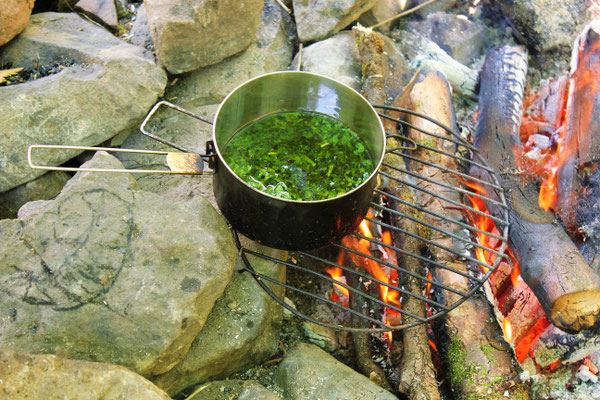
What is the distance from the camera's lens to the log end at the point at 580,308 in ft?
7.54

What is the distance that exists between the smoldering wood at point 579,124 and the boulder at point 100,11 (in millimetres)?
2898

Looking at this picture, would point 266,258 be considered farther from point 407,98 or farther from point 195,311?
point 407,98

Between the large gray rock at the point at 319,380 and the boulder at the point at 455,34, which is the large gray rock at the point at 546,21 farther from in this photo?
the large gray rock at the point at 319,380

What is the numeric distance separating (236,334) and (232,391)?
0.24 m

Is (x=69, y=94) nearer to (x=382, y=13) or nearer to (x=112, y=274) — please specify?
(x=112, y=274)

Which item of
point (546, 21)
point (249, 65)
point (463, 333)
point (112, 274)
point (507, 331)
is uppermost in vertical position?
point (546, 21)

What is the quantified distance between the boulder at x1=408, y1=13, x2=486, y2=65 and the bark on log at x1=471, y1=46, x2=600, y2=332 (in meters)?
0.40

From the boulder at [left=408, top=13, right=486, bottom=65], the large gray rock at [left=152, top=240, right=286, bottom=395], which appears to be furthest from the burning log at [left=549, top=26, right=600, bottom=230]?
the large gray rock at [left=152, top=240, right=286, bottom=395]

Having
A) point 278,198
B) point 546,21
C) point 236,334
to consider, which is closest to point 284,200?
point 278,198

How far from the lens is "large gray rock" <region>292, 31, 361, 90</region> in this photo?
3.39 meters

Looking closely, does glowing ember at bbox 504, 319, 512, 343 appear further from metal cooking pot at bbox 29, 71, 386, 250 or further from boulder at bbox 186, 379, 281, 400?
boulder at bbox 186, 379, 281, 400

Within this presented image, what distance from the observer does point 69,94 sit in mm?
2666

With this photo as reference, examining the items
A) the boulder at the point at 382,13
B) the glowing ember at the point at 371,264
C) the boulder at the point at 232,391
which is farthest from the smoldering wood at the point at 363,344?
the boulder at the point at 382,13

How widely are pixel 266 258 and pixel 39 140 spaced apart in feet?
4.39
